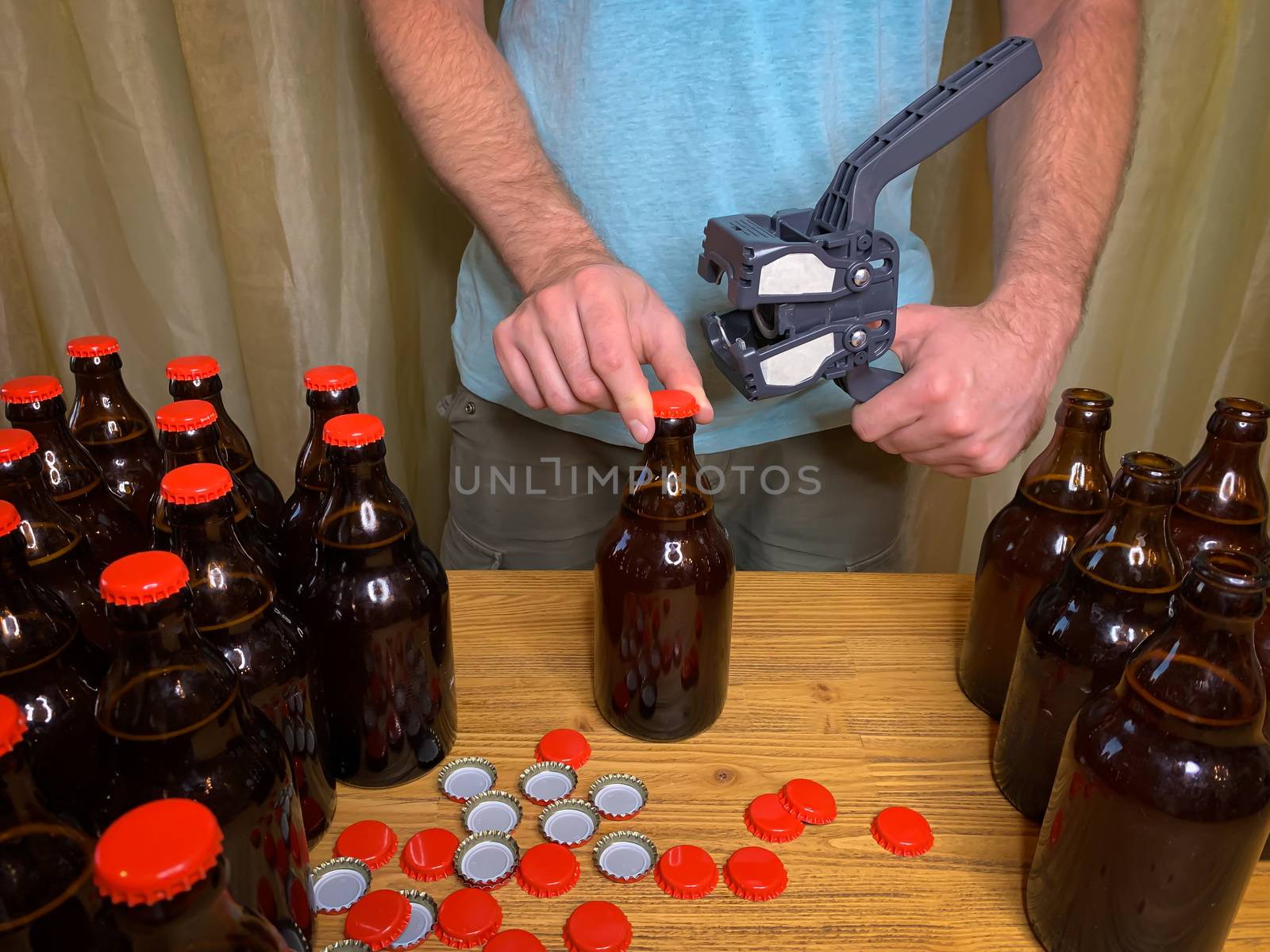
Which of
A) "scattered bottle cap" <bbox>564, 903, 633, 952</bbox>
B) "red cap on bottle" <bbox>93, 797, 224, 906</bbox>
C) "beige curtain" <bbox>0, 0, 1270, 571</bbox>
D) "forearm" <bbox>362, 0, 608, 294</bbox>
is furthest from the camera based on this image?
"beige curtain" <bbox>0, 0, 1270, 571</bbox>

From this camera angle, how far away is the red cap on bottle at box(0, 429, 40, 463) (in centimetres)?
50

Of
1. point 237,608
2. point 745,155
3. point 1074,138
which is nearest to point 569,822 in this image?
point 237,608

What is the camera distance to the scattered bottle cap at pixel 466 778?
598 mm

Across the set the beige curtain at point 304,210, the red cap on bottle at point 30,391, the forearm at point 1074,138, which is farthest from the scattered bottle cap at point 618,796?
the beige curtain at point 304,210

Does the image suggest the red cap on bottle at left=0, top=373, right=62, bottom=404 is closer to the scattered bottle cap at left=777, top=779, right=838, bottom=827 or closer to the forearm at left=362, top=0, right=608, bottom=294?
the forearm at left=362, top=0, right=608, bottom=294

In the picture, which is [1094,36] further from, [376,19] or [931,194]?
[376,19]

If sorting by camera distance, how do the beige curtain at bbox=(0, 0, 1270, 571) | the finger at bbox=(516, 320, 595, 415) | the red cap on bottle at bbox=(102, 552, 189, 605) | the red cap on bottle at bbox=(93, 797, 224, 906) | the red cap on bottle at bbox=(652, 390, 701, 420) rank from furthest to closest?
the beige curtain at bbox=(0, 0, 1270, 571), the finger at bbox=(516, 320, 595, 415), the red cap on bottle at bbox=(652, 390, 701, 420), the red cap on bottle at bbox=(102, 552, 189, 605), the red cap on bottle at bbox=(93, 797, 224, 906)

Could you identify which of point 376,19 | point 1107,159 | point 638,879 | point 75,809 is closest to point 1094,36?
point 1107,159

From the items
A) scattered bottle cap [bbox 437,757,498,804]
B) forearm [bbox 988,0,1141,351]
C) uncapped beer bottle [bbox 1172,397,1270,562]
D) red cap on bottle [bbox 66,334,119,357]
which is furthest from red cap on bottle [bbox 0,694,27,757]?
forearm [bbox 988,0,1141,351]

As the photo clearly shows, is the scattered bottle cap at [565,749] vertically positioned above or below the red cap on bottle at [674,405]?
below

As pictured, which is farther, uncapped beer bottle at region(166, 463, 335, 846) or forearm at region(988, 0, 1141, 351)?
forearm at region(988, 0, 1141, 351)

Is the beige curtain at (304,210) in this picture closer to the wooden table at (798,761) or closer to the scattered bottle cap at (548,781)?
the wooden table at (798,761)

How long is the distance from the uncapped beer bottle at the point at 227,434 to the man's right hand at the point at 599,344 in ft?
0.75

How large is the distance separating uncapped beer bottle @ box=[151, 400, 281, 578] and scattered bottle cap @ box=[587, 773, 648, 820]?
266mm
